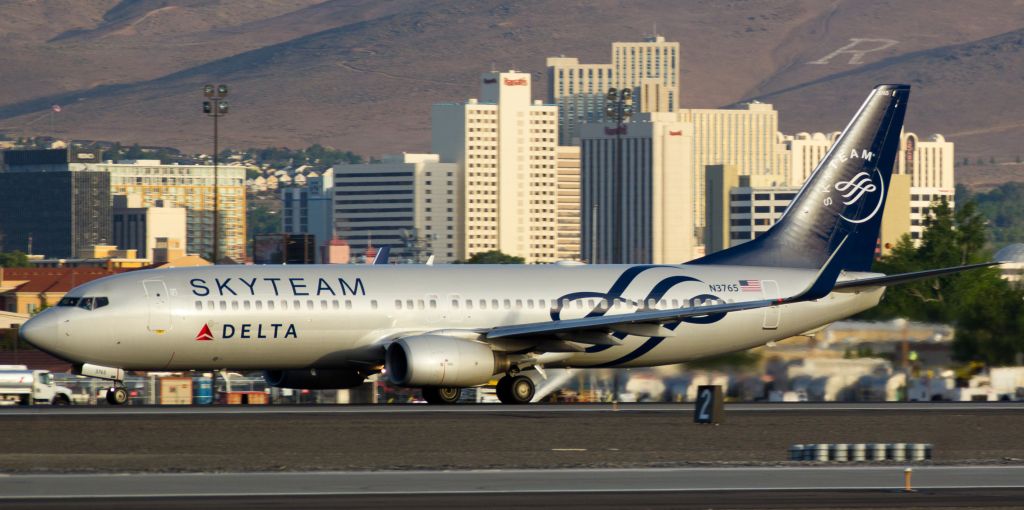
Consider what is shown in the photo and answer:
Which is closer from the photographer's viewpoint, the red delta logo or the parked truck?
the red delta logo

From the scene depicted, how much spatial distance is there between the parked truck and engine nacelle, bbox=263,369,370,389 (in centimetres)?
2131

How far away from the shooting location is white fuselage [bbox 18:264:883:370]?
48375mm

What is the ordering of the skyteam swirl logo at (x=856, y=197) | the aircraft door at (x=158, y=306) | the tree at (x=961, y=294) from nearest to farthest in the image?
1. the aircraft door at (x=158, y=306)
2. the skyteam swirl logo at (x=856, y=197)
3. the tree at (x=961, y=294)

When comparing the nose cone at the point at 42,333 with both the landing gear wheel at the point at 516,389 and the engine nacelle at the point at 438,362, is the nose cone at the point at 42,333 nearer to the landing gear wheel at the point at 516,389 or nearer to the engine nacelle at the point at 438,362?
the engine nacelle at the point at 438,362

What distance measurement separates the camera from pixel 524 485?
100.0 ft

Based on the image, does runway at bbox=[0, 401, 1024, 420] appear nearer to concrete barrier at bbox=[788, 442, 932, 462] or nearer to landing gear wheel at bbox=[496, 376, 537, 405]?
landing gear wheel at bbox=[496, 376, 537, 405]

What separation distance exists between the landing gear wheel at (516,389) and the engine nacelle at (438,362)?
1452 millimetres

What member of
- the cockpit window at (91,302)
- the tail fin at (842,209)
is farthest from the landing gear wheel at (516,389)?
the cockpit window at (91,302)

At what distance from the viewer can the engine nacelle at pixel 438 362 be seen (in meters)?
48.4

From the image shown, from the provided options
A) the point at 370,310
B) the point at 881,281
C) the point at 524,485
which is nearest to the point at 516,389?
the point at 370,310

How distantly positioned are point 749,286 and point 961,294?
60887 mm

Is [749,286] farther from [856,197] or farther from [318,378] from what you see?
[318,378]

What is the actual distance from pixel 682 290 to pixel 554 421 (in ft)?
37.9

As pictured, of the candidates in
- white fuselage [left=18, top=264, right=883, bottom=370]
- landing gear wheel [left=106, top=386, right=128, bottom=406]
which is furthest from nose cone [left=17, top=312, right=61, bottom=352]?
landing gear wheel [left=106, top=386, right=128, bottom=406]
